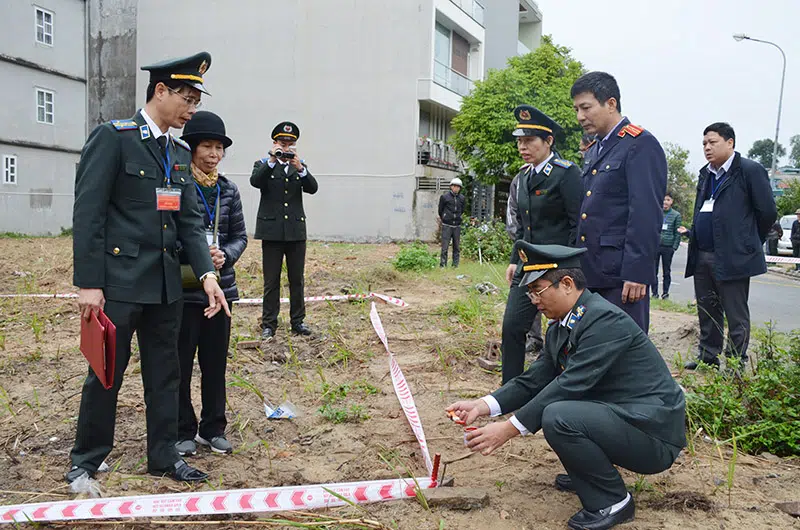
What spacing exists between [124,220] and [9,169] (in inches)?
882

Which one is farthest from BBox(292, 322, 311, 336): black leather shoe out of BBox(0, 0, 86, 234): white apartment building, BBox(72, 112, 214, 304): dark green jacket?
BBox(0, 0, 86, 234): white apartment building

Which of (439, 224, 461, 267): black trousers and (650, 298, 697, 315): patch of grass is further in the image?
(439, 224, 461, 267): black trousers

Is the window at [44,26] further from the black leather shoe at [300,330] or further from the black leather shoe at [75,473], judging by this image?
the black leather shoe at [75,473]

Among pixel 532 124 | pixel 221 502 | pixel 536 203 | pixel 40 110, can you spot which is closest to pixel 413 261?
pixel 536 203

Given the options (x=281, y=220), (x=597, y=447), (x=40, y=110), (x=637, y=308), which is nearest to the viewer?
(x=597, y=447)

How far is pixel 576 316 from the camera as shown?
2859 millimetres

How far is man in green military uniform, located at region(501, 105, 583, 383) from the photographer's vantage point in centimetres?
407

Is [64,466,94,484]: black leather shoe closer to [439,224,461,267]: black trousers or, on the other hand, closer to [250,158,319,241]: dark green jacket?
[250,158,319,241]: dark green jacket

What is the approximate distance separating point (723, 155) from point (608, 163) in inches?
81.1

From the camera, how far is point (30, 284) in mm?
9531

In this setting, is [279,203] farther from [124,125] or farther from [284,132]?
[124,125]

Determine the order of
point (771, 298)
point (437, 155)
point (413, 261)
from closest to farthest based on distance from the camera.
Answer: point (771, 298) → point (413, 261) → point (437, 155)

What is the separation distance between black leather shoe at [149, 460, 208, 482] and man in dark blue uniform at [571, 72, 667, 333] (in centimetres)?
240

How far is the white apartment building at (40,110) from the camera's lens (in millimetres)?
21609
